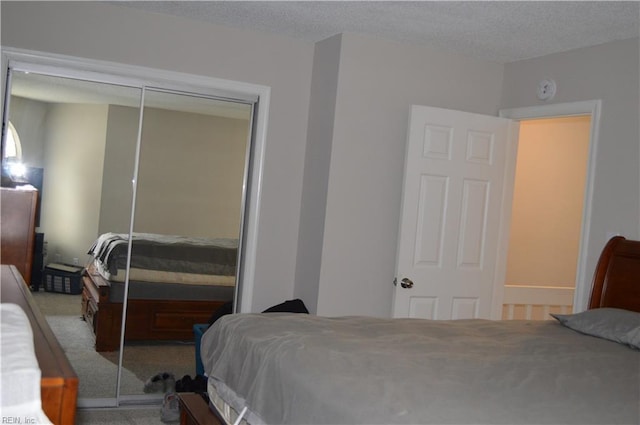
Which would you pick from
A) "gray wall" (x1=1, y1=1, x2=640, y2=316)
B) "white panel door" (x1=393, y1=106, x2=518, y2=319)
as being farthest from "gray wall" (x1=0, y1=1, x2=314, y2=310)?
"white panel door" (x1=393, y1=106, x2=518, y2=319)

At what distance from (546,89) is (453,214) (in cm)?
105

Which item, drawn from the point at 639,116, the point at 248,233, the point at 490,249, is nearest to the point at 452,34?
the point at 639,116

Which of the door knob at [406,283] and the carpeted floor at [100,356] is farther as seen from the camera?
the door knob at [406,283]

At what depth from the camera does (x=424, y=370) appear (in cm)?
238

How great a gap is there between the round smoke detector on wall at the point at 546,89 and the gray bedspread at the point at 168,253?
7.73 feet

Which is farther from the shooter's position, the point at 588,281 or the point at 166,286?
the point at 166,286

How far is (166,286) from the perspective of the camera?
4.68m

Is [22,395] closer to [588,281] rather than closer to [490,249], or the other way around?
[588,281]

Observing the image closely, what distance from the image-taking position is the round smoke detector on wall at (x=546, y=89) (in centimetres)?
455

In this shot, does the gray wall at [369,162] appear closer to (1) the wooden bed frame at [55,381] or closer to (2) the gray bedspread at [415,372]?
(2) the gray bedspread at [415,372]

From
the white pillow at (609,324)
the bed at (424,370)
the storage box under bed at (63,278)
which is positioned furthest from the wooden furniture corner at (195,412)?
the white pillow at (609,324)

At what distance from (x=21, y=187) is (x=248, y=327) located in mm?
2074

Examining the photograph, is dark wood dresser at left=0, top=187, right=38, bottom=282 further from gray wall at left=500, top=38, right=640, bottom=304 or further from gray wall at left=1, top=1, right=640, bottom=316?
gray wall at left=500, top=38, right=640, bottom=304

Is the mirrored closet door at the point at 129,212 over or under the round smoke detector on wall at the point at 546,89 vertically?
under
